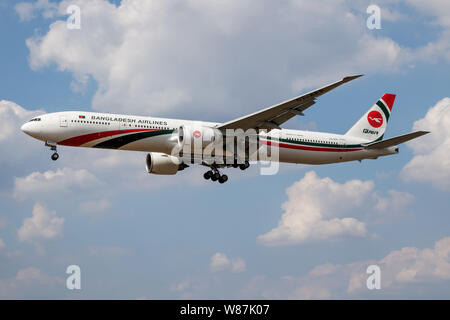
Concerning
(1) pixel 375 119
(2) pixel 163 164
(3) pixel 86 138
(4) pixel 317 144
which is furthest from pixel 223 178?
(1) pixel 375 119

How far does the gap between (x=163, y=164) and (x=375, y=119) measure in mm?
17911

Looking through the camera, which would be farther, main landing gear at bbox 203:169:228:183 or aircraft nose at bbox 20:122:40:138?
main landing gear at bbox 203:169:228:183

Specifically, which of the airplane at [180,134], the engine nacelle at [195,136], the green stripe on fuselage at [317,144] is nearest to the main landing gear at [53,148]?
the airplane at [180,134]

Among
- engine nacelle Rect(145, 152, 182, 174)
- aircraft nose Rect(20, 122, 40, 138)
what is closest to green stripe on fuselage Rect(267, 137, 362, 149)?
engine nacelle Rect(145, 152, 182, 174)

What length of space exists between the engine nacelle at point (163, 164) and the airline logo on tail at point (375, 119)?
52.9 feet

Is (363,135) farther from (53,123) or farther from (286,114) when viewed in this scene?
(53,123)

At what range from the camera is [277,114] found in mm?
37844

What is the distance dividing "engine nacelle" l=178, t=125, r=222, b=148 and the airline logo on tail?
16.0 metres

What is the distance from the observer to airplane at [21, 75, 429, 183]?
122ft

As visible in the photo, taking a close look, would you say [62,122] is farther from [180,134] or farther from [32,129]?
[180,134]

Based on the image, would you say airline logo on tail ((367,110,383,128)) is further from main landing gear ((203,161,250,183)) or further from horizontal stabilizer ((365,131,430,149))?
main landing gear ((203,161,250,183))

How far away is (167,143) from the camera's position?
38781mm

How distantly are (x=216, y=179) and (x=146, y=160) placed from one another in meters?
6.39

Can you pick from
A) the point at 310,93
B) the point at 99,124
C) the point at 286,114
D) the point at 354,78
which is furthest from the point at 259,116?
the point at 99,124
